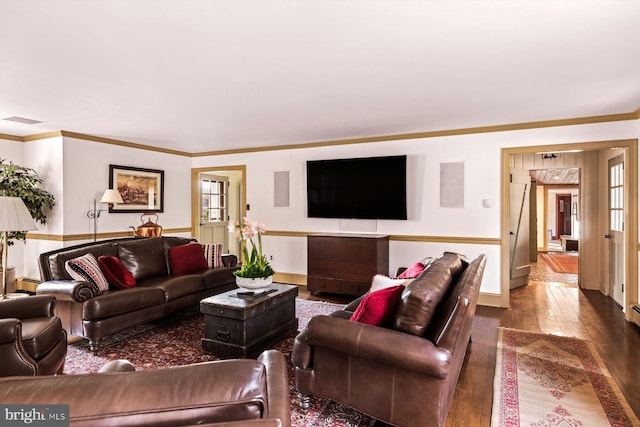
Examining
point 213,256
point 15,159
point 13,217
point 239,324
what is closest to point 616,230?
point 239,324

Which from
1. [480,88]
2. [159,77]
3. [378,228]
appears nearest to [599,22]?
[480,88]

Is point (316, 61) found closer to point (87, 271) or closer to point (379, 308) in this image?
point (379, 308)

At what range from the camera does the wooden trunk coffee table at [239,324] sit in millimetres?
2953

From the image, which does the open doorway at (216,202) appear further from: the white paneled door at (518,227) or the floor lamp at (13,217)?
the white paneled door at (518,227)

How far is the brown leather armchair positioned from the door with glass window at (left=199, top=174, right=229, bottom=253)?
4.48 metres

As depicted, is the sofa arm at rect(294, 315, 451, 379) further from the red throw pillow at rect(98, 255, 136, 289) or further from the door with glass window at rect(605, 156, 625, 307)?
the door with glass window at rect(605, 156, 625, 307)

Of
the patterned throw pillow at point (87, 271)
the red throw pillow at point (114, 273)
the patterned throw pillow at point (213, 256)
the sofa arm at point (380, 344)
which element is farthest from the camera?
the patterned throw pillow at point (213, 256)

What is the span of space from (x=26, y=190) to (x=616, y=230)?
302 inches

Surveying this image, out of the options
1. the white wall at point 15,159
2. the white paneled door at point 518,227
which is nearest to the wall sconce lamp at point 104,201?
the white wall at point 15,159

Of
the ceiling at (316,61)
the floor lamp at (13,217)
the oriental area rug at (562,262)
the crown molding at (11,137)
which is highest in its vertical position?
the ceiling at (316,61)

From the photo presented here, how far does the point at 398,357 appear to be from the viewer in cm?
177

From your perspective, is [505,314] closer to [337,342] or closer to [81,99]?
[337,342]

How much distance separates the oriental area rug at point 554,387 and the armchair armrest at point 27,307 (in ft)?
10.3

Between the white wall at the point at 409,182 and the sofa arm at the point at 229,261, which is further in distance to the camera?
the sofa arm at the point at 229,261
